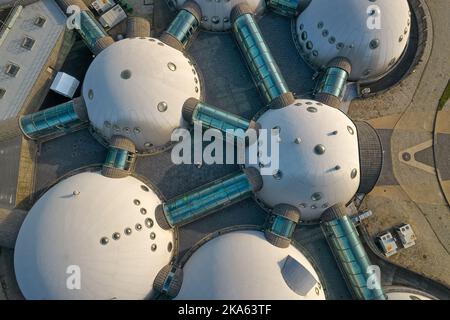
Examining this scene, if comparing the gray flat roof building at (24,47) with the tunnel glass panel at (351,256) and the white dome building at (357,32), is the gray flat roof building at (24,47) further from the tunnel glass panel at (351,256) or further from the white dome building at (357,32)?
the tunnel glass panel at (351,256)

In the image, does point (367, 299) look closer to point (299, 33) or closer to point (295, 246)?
point (295, 246)

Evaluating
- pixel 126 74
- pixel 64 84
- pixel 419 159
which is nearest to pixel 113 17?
pixel 64 84

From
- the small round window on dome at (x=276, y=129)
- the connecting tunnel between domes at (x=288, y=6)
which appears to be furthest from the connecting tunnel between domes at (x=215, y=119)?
the connecting tunnel between domes at (x=288, y=6)

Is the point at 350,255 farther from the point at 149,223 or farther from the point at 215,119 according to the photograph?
the point at 149,223

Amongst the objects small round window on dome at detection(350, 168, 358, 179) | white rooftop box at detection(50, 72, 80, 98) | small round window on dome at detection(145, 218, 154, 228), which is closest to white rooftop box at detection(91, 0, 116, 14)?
white rooftop box at detection(50, 72, 80, 98)

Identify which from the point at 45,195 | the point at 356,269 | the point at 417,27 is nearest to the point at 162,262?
the point at 45,195

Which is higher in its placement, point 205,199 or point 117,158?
point 117,158

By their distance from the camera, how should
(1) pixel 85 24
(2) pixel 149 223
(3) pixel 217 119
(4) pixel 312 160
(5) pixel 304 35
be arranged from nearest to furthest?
(4) pixel 312 160, (2) pixel 149 223, (3) pixel 217 119, (1) pixel 85 24, (5) pixel 304 35
